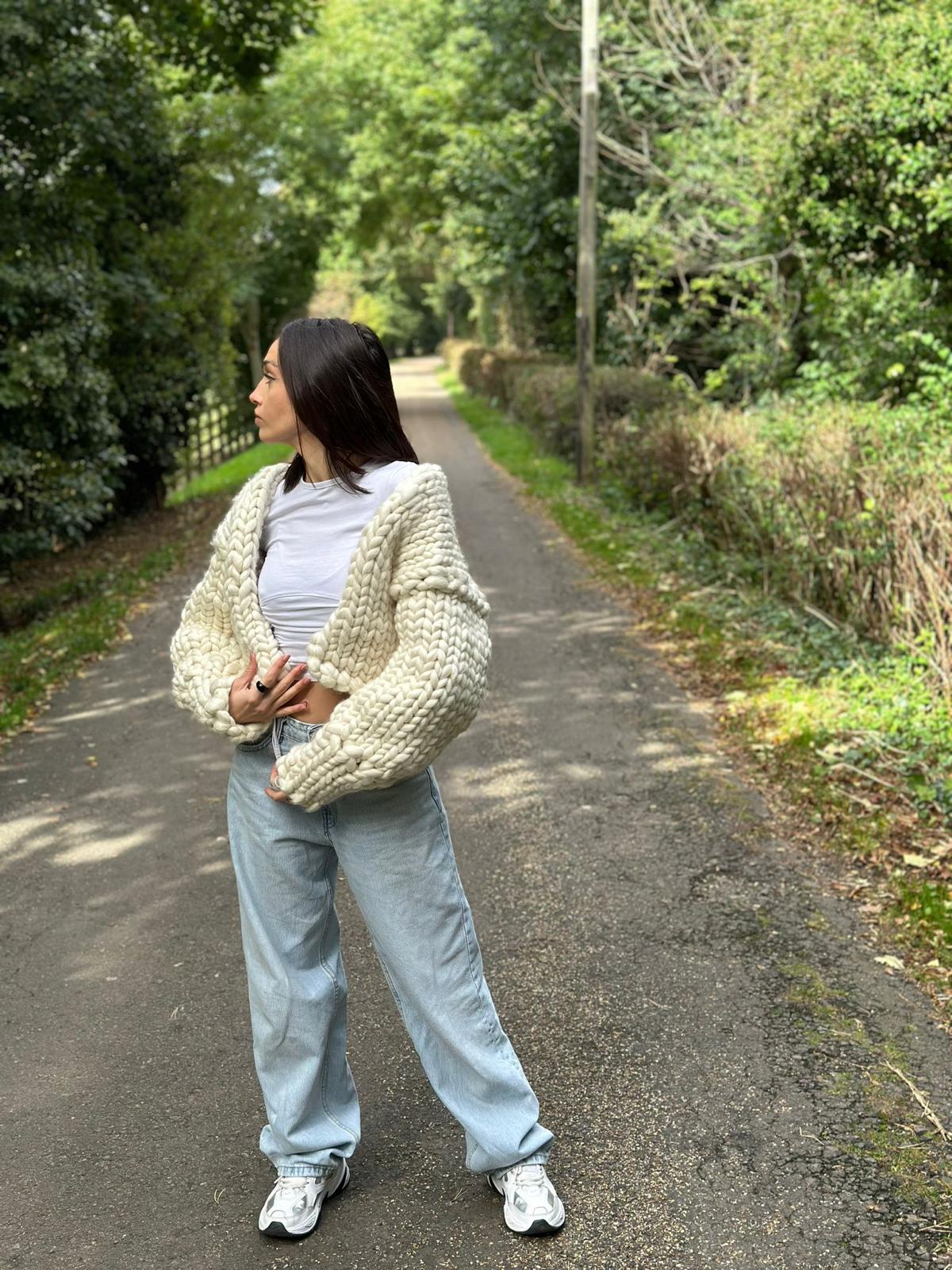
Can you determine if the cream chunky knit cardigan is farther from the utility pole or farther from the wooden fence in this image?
the wooden fence

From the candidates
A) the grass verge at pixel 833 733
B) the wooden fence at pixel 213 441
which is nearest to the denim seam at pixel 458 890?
the grass verge at pixel 833 733

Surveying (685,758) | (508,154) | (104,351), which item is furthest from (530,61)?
(685,758)

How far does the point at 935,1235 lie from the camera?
2924 millimetres

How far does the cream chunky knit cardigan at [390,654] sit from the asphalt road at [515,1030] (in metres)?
1.15

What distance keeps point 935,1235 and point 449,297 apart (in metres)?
63.3

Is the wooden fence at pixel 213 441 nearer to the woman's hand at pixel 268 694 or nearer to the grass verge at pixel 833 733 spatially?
the grass verge at pixel 833 733

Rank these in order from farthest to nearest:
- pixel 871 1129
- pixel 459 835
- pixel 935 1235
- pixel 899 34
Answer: pixel 899 34 < pixel 459 835 < pixel 871 1129 < pixel 935 1235

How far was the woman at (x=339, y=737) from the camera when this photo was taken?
8.78 ft

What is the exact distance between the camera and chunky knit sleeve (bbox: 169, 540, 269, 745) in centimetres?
280

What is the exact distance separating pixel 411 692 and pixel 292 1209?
1261 millimetres

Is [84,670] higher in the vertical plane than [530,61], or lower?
lower

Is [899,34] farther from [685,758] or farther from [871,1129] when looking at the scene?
[871,1129]

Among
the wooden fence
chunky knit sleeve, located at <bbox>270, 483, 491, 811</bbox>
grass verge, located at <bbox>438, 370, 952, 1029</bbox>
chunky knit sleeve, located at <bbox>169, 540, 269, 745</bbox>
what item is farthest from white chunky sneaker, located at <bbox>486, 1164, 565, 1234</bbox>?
the wooden fence

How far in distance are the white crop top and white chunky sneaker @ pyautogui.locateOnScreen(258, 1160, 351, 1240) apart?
1.19 metres
